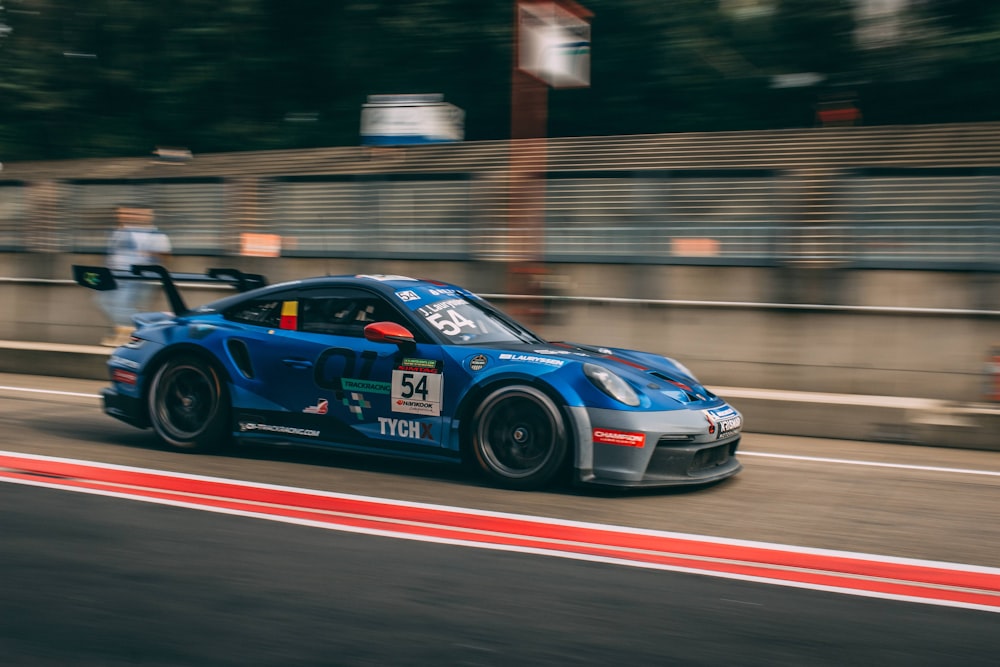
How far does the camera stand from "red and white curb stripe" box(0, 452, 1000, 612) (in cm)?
470

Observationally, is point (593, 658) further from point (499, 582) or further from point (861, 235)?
point (861, 235)

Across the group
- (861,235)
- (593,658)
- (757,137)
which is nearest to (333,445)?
(593,658)

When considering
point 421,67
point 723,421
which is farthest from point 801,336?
point 421,67

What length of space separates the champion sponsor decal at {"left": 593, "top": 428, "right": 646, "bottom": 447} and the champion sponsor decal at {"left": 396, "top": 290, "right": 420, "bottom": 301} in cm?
166

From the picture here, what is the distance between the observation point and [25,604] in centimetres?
416

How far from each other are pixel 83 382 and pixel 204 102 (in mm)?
18823

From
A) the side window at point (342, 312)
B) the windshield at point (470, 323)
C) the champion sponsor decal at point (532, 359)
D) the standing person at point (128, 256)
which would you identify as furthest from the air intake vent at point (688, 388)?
the standing person at point (128, 256)

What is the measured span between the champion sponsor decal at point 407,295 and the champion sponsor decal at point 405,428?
2.69ft

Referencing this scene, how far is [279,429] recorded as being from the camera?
23.5 feet

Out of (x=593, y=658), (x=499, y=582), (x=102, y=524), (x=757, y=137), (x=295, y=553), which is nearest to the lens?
(x=593, y=658)

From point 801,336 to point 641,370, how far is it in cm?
428

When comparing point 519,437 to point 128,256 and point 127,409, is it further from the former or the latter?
point 128,256

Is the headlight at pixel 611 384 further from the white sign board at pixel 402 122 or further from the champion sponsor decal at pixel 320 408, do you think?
the white sign board at pixel 402 122

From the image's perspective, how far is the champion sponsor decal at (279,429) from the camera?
705cm
